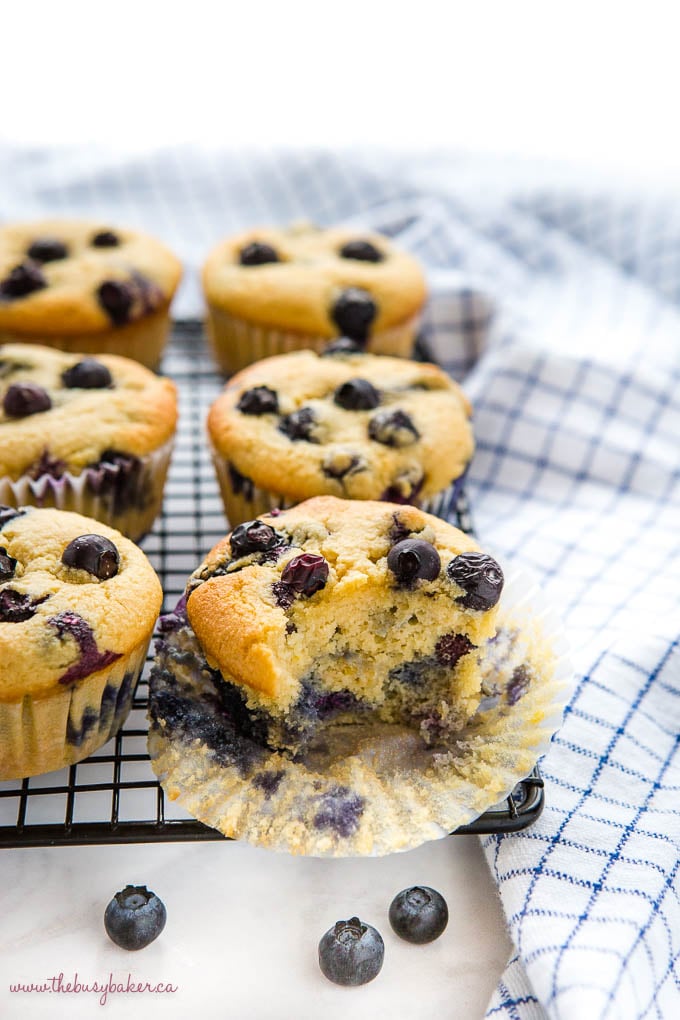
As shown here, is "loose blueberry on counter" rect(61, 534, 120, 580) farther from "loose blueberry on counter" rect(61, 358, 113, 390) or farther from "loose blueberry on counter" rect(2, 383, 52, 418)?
"loose blueberry on counter" rect(61, 358, 113, 390)

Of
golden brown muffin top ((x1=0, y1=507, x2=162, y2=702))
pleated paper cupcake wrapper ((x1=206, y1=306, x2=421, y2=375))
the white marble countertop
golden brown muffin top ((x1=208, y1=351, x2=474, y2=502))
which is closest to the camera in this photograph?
the white marble countertop

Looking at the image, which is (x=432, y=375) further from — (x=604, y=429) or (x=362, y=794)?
(x=362, y=794)

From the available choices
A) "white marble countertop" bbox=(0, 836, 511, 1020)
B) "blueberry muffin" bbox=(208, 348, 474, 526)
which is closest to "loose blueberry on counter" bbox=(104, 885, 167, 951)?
"white marble countertop" bbox=(0, 836, 511, 1020)

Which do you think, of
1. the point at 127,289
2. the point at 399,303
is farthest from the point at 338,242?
the point at 127,289

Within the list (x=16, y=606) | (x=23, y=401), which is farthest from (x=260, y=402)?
(x=16, y=606)

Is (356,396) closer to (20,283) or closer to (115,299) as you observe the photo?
(115,299)

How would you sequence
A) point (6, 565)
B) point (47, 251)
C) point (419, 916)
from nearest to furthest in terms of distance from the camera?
point (419, 916), point (6, 565), point (47, 251)
